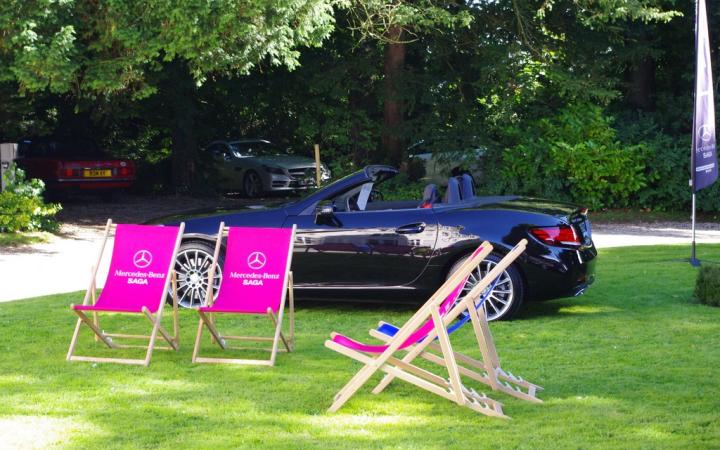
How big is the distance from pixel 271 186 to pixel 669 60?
411 inches

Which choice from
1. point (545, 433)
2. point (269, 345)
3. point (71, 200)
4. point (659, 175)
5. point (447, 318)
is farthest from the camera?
point (71, 200)

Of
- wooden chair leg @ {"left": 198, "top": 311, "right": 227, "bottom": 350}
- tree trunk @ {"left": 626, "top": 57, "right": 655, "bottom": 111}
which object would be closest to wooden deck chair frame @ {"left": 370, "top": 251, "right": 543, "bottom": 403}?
wooden chair leg @ {"left": 198, "top": 311, "right": 227, "bottom": 350}

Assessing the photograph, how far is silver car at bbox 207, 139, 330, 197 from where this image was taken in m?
27.2

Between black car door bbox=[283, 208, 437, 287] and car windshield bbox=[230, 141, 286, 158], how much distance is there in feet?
59.6

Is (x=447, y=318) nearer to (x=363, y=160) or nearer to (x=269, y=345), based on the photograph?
(x=269, y=345)

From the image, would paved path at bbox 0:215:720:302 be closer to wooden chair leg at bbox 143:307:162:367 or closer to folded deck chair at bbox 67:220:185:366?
folded deck chair at bbox 67:220:185:366

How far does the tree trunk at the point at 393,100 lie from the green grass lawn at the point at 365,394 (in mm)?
14656

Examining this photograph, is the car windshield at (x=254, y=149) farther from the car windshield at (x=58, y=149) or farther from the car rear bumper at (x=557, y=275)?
the car rear bumper at (x=557, y=275)

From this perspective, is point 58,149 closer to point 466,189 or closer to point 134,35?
point 134,35

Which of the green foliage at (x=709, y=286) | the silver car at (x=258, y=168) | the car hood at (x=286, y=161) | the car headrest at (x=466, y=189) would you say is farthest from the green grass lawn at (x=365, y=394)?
the car hood at (x=286, y=161)

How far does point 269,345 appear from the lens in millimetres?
9219

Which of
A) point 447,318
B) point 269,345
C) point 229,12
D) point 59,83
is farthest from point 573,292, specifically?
point 59,83

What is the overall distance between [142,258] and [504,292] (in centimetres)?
336

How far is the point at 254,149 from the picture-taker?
2875cm
